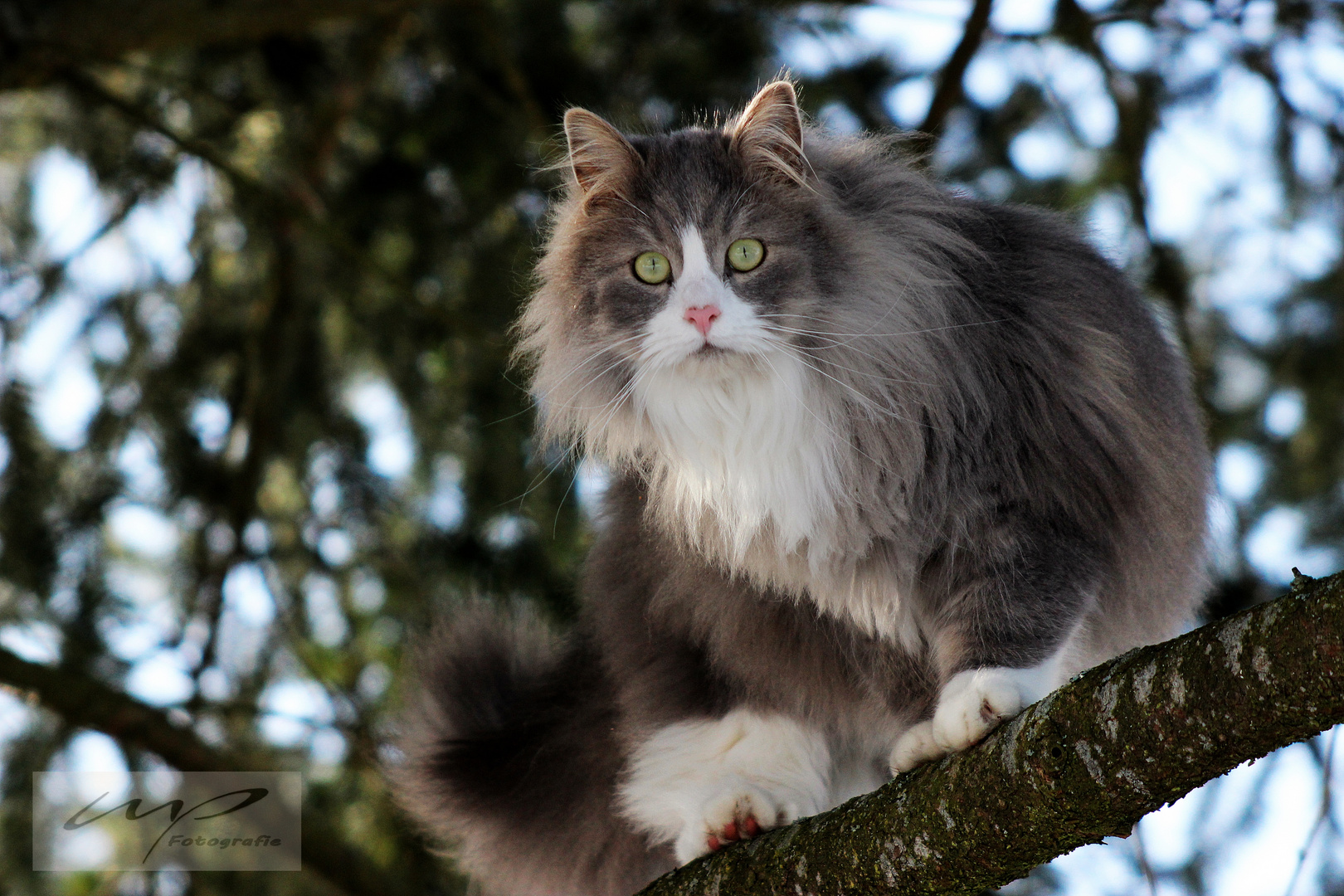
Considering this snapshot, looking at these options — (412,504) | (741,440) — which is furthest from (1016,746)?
(412,504)

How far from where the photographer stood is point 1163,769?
138cm

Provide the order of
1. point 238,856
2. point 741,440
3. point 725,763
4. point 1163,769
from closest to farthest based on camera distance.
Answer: point 1163,769 → point 741,440 → point 725,763 → point 238,856

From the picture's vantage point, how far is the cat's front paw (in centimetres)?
179

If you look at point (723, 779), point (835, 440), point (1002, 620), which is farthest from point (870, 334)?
point (723, 779)

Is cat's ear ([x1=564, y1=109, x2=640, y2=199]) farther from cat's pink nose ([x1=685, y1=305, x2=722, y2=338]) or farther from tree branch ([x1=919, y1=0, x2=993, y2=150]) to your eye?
tree branch ([x1=919, y1=0, x2=993, y2=150])

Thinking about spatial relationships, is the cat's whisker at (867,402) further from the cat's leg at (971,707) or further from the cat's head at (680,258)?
the cat's leg at (971,707)

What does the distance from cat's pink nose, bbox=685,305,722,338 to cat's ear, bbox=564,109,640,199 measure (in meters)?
0.34

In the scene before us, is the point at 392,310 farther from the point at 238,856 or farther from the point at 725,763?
the point at 725,763

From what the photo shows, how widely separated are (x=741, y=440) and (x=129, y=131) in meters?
2.15

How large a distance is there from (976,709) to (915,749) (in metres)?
0.15

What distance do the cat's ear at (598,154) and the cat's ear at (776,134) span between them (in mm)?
195

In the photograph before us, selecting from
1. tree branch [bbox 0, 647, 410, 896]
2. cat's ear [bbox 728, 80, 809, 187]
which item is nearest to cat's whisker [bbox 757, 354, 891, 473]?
cat's ear [bbox 728, 80, 809, 187]

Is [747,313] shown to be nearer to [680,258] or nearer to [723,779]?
[680,258]

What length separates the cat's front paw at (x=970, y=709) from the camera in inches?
70.3
